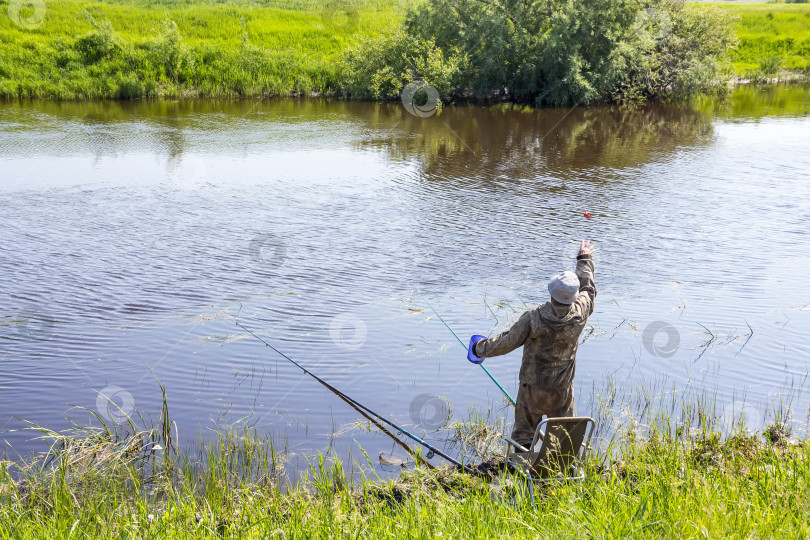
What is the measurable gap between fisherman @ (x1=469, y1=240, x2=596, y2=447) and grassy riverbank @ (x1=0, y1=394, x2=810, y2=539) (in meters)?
0.52

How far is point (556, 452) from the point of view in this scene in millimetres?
4430

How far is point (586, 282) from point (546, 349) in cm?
73

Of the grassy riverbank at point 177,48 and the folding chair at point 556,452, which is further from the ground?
the grassy riverbank at point 177,48

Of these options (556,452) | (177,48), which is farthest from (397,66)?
(556,452)

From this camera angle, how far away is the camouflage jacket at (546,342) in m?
4.87

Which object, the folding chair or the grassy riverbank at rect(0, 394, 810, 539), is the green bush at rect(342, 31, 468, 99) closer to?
the grassy riverbank at rect(0, 394, 810, 539)

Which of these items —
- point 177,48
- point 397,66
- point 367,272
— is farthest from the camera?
point 177,48

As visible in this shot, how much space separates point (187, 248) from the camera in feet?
39.0

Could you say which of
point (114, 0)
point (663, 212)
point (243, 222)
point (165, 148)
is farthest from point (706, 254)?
point (114, 0)

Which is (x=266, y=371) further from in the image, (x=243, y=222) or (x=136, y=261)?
(x=243, y=222)


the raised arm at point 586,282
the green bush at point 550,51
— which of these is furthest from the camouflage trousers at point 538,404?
the green bush at point 550,51

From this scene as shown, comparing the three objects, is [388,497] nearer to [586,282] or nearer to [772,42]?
[586,282]

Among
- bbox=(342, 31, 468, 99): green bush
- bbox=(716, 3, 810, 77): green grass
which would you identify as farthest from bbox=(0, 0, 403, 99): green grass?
bbox=(716, 3, 810, 77): green grass

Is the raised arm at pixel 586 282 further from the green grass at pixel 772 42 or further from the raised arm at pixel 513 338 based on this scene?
the green grass at pixel 772 42
